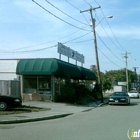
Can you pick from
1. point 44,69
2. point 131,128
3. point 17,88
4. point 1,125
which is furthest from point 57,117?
point 44,69

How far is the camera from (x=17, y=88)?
21906 mm

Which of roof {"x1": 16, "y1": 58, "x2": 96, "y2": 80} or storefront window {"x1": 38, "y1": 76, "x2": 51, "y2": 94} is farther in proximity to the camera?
storefront window {"x1": 38, "y1": 76, "x2": 51, "y2": 94}

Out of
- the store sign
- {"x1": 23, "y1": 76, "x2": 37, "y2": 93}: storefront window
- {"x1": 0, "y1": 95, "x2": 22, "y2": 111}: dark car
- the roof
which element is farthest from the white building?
{"x1": 0, "y1": 95, "x2": 22, "y2": 111}: dark car

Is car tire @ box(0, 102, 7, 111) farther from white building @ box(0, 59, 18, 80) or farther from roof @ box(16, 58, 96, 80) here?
white building @ box(0, 59, 18, 80)

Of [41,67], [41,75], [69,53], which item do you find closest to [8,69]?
[41,75]

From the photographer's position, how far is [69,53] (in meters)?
31.6

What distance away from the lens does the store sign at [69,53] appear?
2864 cm

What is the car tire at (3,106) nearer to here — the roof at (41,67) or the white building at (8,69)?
the roof at (41,67)

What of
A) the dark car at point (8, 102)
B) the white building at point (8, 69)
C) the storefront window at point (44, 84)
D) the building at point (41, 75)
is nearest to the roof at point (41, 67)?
the building at point (41, 75)

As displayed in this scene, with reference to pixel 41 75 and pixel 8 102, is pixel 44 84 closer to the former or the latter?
pixel 41 75

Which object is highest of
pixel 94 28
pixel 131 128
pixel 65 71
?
pixel 94 28

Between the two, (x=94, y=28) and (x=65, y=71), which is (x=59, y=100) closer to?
(x=65, y=71)

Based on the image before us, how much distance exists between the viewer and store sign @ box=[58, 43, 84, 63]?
28.6 metres

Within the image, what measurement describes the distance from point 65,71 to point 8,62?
6469 millimetres
